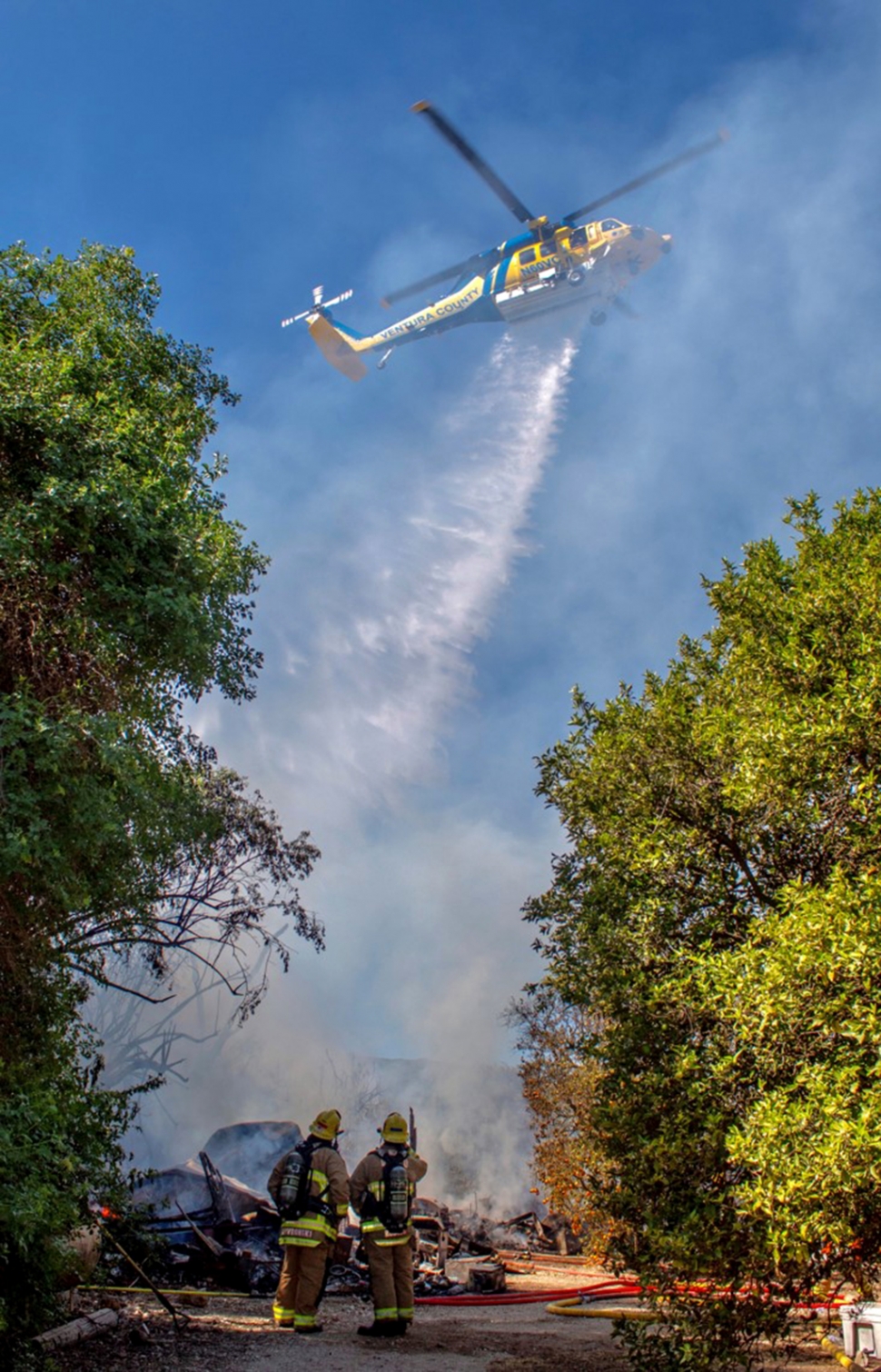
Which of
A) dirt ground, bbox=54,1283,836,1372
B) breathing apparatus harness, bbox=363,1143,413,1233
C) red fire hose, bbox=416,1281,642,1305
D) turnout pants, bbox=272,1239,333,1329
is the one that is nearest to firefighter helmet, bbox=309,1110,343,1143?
breathing apparatus harness, bbox=363,1143,413,1233

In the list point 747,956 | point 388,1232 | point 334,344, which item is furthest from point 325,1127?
point 334,344

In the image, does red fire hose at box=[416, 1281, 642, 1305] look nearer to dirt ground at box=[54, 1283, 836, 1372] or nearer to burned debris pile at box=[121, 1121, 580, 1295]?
burned debris pile at box=[121, 1121, 580, 1295]

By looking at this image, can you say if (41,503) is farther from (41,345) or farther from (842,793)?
(842,793)

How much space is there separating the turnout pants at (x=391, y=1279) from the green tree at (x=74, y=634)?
2915 millimetres

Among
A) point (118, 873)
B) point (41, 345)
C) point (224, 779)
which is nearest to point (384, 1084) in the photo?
point (224, 779)

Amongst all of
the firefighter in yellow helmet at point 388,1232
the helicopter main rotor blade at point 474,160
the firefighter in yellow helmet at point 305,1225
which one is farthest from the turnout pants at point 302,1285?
the helicopter main rotor blade at point 474,160

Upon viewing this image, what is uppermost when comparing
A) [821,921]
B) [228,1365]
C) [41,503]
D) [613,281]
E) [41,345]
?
[613,281]

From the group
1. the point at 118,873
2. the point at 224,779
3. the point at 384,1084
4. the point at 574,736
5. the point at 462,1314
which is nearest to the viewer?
the point at 574,736

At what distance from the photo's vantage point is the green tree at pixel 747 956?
218 inches

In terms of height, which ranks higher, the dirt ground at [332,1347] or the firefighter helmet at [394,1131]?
the firefighter helmet at [394,1131]

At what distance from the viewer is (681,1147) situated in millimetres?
6395

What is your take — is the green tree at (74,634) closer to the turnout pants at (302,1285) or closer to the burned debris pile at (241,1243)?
the turnout pants at (302,1285)

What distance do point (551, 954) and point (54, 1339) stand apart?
17.6ft

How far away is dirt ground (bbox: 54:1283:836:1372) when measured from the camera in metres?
7.86
